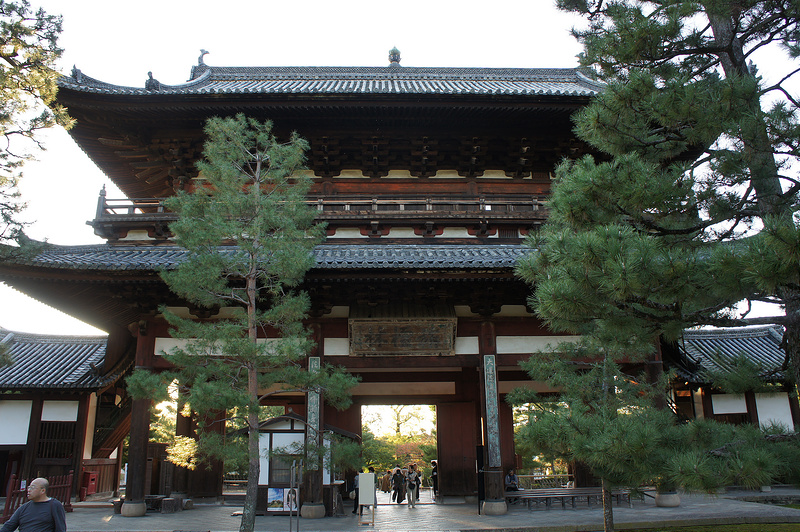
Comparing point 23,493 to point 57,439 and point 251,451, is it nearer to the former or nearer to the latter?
point 57,439

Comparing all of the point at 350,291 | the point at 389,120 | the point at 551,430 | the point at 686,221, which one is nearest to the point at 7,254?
the point at 350,291

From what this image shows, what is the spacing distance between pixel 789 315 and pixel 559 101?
7220 millimetres

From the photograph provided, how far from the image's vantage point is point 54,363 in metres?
15.2

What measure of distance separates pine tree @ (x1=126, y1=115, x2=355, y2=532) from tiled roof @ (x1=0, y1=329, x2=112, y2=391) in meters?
7.57

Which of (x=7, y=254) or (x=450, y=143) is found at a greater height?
(x=450, y=143)

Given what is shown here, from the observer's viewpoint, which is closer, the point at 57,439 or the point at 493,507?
the point at 493,507

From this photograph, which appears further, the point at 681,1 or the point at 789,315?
the point at 681,1

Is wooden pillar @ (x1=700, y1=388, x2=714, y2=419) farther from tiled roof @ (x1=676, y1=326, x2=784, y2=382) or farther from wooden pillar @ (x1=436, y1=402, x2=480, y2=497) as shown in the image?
wooden pillar @ (x1=436, y1=402, x2=480, y2=497)

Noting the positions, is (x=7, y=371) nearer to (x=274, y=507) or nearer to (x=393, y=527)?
(x=274, y=507)

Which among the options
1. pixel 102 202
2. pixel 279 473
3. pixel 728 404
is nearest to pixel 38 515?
pixel 279 473

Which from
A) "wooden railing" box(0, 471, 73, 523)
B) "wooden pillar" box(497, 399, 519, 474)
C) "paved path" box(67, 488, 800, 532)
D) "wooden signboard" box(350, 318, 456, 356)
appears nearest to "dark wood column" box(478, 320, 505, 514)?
"paved path" box(67, 488, 800, 532)

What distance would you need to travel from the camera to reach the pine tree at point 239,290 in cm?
731

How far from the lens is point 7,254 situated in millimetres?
8508

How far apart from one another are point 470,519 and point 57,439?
10.9 m
